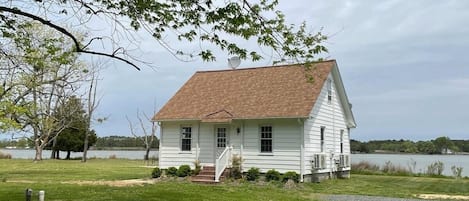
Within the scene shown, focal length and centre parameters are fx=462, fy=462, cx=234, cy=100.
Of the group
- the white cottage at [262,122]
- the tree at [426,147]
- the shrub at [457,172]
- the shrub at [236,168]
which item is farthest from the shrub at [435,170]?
the tree at [426,147]

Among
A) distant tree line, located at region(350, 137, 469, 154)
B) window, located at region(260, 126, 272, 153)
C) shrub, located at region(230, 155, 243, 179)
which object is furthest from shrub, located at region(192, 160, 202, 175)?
distant tree line, located at region(350, 137, 469, 154)

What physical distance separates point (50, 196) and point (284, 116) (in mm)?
10347

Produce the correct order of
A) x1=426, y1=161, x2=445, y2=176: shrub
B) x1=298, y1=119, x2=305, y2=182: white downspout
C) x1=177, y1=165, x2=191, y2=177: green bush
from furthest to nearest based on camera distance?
x1=426, y1=161, x2=445, y2=176: shrub → x1=177, y1=165, x2=191, y2=177: green bush → x1=298, y1=119, x2=305, y2=182: white downspout

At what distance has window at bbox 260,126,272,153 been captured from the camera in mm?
21031

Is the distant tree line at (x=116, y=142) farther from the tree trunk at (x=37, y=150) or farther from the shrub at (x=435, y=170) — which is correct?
the shrub at (x=435, y=170)

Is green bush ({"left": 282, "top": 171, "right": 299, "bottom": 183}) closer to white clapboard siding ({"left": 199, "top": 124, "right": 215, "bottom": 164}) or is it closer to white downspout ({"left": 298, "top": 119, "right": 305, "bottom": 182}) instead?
white downspout ({"left": 298, "top": 119, "right": 305, "bottom": 182})

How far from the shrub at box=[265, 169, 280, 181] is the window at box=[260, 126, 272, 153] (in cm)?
110

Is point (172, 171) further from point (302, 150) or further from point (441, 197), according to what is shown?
point (441, 197)

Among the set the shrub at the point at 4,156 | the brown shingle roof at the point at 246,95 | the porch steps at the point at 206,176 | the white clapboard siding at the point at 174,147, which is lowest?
the porch steps at the point at 206,176

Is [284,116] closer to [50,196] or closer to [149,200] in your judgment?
[149,200]

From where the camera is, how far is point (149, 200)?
12617 millimetres

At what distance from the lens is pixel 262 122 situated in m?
21.3

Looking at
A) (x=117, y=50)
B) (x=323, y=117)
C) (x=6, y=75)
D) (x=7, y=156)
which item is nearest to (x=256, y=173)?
(x=323, y=117)

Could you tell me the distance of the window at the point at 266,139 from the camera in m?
21.0
